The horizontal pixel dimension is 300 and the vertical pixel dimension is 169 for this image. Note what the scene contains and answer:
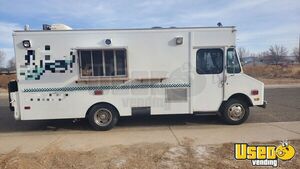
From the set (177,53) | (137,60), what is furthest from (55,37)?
(177,53)

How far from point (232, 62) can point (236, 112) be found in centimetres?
146

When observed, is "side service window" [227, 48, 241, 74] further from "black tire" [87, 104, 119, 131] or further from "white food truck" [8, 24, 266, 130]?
"black tire" [87, 104, 119, 131]

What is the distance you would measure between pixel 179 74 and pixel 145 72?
954 millimetres

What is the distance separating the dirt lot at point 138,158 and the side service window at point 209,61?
2.38 metres

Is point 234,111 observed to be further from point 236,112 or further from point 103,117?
point 103,117

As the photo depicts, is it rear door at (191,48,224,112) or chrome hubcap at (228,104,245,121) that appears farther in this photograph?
chrome hubcap at (228,104,245,121)

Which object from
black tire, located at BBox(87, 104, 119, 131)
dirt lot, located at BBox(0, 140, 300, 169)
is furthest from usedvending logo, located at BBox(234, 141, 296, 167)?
black tire, located at BBox(87, 104, 119, 131)

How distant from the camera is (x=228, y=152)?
5121 millimetres

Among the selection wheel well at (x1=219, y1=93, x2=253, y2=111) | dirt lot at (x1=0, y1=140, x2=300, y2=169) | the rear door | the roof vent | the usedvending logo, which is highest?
the roof vent

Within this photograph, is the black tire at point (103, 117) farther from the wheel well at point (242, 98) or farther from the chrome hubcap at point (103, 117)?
the wheel well at point (242, 98)

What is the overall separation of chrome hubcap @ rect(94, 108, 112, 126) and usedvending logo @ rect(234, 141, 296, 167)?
3438 millimetres

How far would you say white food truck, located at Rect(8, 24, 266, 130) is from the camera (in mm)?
6762

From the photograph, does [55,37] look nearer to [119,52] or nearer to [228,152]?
[119,52]

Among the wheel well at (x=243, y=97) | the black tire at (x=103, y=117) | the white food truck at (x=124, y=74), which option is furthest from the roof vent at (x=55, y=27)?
the wheel well at (x=243, y=97)
